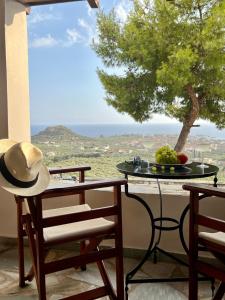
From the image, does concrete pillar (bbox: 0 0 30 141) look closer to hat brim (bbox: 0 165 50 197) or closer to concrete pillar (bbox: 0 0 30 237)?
concrete pillar (bbox: 0 0 30 237)

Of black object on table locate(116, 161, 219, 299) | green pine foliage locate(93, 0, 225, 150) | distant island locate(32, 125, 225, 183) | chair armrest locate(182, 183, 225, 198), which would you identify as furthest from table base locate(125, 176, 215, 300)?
green pine foliage locate(93, 0, 225, 150)

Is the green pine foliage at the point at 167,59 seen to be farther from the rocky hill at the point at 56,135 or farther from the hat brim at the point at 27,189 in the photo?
the hat brim at the point at 27,189

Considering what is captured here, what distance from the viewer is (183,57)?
256cm

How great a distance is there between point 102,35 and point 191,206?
1.78 meters

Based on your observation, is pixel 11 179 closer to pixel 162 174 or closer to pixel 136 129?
pixel 162 174

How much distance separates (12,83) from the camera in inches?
111

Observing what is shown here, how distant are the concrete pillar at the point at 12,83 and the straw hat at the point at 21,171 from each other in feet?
3.53

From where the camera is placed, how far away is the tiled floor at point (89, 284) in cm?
213

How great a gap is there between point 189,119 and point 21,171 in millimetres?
1582

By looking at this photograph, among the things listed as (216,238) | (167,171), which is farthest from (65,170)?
(216,238)

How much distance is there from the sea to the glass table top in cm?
49

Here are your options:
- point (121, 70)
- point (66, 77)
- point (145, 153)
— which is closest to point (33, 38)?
point (66, 77)

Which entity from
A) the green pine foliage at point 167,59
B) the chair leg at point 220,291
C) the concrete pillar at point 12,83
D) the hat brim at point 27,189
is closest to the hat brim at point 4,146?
the hat brim at point 27,189

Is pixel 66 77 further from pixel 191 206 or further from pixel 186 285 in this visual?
pixel 186 285
